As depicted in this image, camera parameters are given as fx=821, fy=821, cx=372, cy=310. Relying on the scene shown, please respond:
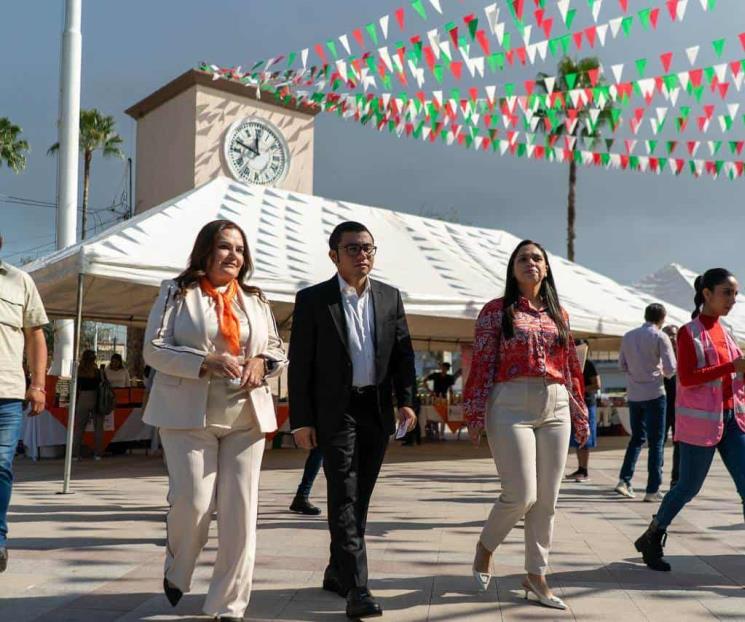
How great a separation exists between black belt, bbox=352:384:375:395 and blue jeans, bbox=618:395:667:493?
4.36 m

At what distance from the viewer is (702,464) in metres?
4.53

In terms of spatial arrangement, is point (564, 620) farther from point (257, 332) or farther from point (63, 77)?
point (63, 77)

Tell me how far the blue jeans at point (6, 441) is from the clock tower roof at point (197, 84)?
14.2 meters

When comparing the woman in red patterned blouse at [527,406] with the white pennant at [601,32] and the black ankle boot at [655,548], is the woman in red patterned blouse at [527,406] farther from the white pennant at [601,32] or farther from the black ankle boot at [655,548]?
the white pennant at [601,32]

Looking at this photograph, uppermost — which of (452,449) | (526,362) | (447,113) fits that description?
(447,113)

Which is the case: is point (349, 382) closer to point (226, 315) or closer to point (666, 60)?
point (226, 315)

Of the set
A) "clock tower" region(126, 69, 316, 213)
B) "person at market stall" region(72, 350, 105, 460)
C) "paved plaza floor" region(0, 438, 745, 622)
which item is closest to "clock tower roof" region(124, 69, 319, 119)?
"clock tower" region(126, 69, 316, 213)

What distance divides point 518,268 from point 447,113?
24.7ft

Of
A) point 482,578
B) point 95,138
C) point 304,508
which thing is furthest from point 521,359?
point 95,138

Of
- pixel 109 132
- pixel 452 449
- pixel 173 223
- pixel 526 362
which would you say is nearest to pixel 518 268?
pixel 526 362

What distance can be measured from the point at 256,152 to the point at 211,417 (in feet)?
53.9

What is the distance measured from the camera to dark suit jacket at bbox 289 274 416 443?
367 centimetres

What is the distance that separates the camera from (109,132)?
37906 millimetres

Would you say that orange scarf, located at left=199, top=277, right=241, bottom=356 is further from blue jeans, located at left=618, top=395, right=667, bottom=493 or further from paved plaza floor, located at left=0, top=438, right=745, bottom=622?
blue jeans, located at left=618, top=395, right=667, bottom=493
